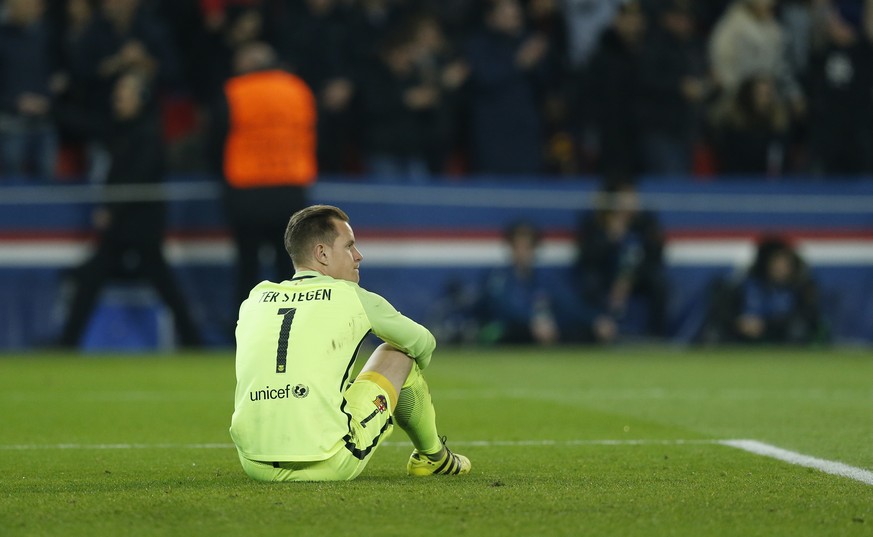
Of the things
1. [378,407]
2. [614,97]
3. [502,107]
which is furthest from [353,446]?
[614,97]

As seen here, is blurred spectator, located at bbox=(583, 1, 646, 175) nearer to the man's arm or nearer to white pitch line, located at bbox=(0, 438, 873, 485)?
white pitch line, located at bbox=(0, 438, 873, 485)

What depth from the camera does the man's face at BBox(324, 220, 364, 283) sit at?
19.3 feet

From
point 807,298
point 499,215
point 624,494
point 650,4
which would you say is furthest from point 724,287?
point 624,494

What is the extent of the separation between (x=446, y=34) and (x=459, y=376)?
5906 millimetres

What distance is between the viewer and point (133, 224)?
15062mm

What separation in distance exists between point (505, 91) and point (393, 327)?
10.8m

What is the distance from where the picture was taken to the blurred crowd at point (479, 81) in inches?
610

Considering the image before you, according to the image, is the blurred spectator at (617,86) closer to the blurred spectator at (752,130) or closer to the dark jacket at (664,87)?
the dark jacket at (664,87)

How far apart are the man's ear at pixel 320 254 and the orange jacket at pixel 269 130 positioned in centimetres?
764

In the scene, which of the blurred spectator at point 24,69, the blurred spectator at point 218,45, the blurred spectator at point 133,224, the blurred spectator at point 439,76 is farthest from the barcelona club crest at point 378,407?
the blurred spectator at point 439,76

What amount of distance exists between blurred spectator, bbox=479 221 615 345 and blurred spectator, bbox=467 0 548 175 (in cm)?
115

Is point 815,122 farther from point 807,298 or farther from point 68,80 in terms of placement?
point 68,80

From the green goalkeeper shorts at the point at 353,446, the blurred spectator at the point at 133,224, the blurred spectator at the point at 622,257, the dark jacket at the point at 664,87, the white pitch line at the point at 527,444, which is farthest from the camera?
the dark jacket at the point at 664,87

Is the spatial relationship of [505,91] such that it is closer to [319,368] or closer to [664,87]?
[664,87]
